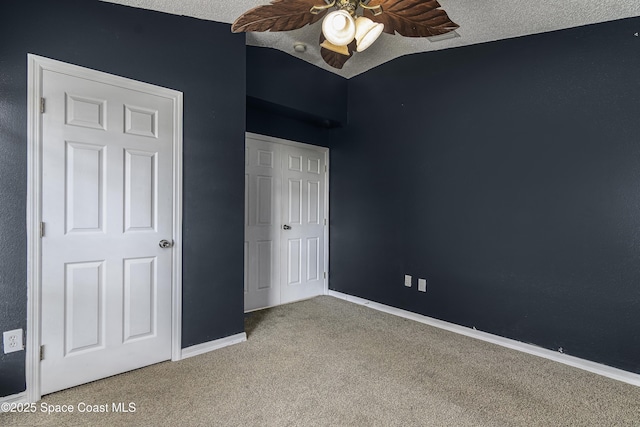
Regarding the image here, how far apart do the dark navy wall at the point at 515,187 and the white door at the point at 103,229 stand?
237cm

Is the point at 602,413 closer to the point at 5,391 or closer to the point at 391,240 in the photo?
the point at 391,240

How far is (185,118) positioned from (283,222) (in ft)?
5.92

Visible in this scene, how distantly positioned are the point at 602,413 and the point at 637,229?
127 cm

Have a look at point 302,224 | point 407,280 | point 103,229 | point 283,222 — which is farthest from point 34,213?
point 407,280

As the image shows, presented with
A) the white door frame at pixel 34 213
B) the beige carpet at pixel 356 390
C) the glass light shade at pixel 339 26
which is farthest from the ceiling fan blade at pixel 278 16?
the beige carpet at pixel 356 390

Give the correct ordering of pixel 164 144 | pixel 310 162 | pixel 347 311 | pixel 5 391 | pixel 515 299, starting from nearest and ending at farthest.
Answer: pixel 5 391, pixel 164 144, pixel 515 299, pixel 347 311, pixel 310 162

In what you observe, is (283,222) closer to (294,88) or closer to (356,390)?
(294,88)

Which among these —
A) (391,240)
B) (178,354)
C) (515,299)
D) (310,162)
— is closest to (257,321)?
(178,354)

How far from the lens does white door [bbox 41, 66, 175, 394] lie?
1962 mm

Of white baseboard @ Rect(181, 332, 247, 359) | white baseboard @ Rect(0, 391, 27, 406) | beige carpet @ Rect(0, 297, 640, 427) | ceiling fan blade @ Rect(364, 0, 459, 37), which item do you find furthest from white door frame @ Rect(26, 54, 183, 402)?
ceiling fan blade @ Rect(364, 0, 459, 37)

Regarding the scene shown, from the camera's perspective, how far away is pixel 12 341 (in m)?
1.84

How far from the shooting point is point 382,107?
3.75 m

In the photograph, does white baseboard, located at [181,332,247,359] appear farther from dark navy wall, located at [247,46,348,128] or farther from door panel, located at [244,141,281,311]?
dark navy wall, located at [247,46,348,128]

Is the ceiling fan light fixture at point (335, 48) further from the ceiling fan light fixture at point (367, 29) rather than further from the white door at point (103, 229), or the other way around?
the white door at point (103, 229)
